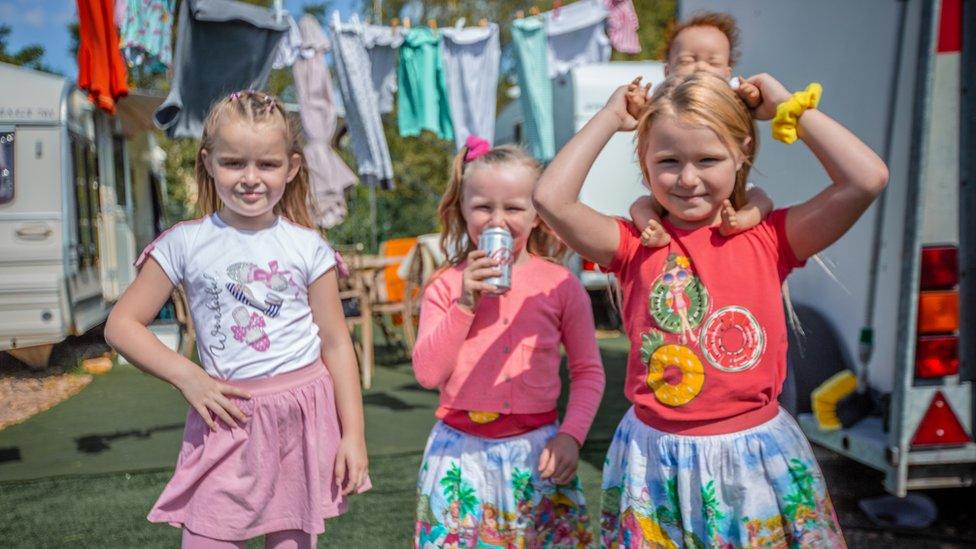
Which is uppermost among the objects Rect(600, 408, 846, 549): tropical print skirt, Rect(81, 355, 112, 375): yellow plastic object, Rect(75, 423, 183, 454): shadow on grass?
Rect(600, 408, 846, 549): tropical print skirt

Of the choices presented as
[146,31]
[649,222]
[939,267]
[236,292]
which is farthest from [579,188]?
[146,31]

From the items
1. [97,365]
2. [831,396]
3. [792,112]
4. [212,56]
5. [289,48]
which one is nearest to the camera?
[792,112]

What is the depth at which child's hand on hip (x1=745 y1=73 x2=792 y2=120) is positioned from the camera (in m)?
1.52

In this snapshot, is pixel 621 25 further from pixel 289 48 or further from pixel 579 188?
pixel 579 188

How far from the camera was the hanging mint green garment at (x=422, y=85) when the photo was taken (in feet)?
23.0

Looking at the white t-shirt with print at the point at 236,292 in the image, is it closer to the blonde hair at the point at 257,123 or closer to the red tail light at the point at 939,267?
the blonde hair at the point at 257,123

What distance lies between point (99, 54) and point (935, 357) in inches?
196

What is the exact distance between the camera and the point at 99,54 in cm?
508

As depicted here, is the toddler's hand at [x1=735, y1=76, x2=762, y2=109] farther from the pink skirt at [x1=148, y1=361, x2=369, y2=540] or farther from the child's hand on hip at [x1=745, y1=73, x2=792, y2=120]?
the pink skirt at [x1=148, y1=361, x2=369, y2=540]

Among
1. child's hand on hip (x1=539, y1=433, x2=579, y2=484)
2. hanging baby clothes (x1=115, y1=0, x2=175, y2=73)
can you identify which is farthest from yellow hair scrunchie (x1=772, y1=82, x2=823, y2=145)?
hanging baby clothes (x1=115, y1=0, x2=175, y2=73)

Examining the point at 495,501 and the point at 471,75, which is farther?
the point at 471,75

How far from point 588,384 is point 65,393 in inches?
162

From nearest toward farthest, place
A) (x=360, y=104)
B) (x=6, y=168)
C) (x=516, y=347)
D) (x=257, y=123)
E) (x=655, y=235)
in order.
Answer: (x=655, y=235) → (x=257, y=123) → (x=516, y=347) → (x=6, y=168) → (x=360, y=104)

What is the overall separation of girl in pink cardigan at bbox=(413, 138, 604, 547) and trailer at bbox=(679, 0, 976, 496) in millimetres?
1254
